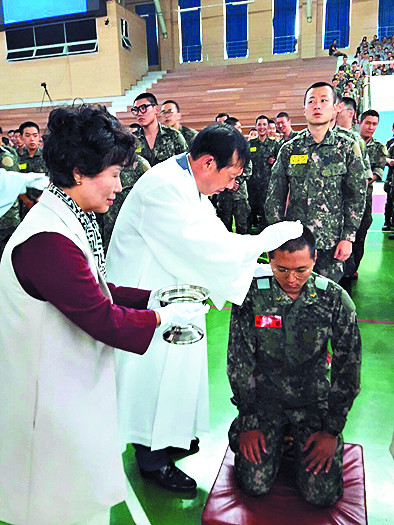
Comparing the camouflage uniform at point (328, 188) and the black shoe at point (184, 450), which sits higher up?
the camouflage uniform at point (328, 188)

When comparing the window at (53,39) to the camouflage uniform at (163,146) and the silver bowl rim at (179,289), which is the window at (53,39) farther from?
the silver bowl rim at (179,289)

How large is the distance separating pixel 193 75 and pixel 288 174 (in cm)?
1478

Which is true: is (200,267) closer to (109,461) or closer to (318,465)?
(109,461)

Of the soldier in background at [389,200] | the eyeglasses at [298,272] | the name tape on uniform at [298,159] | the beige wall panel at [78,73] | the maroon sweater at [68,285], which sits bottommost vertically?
the soldier in background at [389,200]

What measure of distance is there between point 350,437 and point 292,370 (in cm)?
70

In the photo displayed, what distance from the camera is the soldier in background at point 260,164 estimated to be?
722 centimetres

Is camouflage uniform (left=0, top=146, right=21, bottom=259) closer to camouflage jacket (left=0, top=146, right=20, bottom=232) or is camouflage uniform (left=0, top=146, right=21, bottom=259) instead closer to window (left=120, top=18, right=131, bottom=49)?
camouflage jacket (left=0, top=146, right=20, bottom=232)

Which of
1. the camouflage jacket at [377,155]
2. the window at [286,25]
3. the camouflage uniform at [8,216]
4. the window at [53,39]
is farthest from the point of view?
the window at [286,25]

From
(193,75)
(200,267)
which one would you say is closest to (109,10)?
(193,75)

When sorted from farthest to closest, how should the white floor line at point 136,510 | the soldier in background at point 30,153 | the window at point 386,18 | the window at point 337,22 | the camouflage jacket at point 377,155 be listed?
1. the window at point 337,22
2. the window at point 386,18
3. the soldier in background at point 30,153
4. the camouflage jacket at point 377,155
5. the white floor line at point 136,510

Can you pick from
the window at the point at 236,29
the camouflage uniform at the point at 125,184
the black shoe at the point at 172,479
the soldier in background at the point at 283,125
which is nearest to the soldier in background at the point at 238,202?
the soldier in background at the point at 283,125

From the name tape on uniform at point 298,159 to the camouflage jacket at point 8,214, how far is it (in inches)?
112

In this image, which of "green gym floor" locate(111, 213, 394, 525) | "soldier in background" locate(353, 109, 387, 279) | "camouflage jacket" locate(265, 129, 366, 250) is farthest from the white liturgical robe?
"soldier in background" locate(353, 109, 387, 279)

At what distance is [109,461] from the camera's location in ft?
4.83
